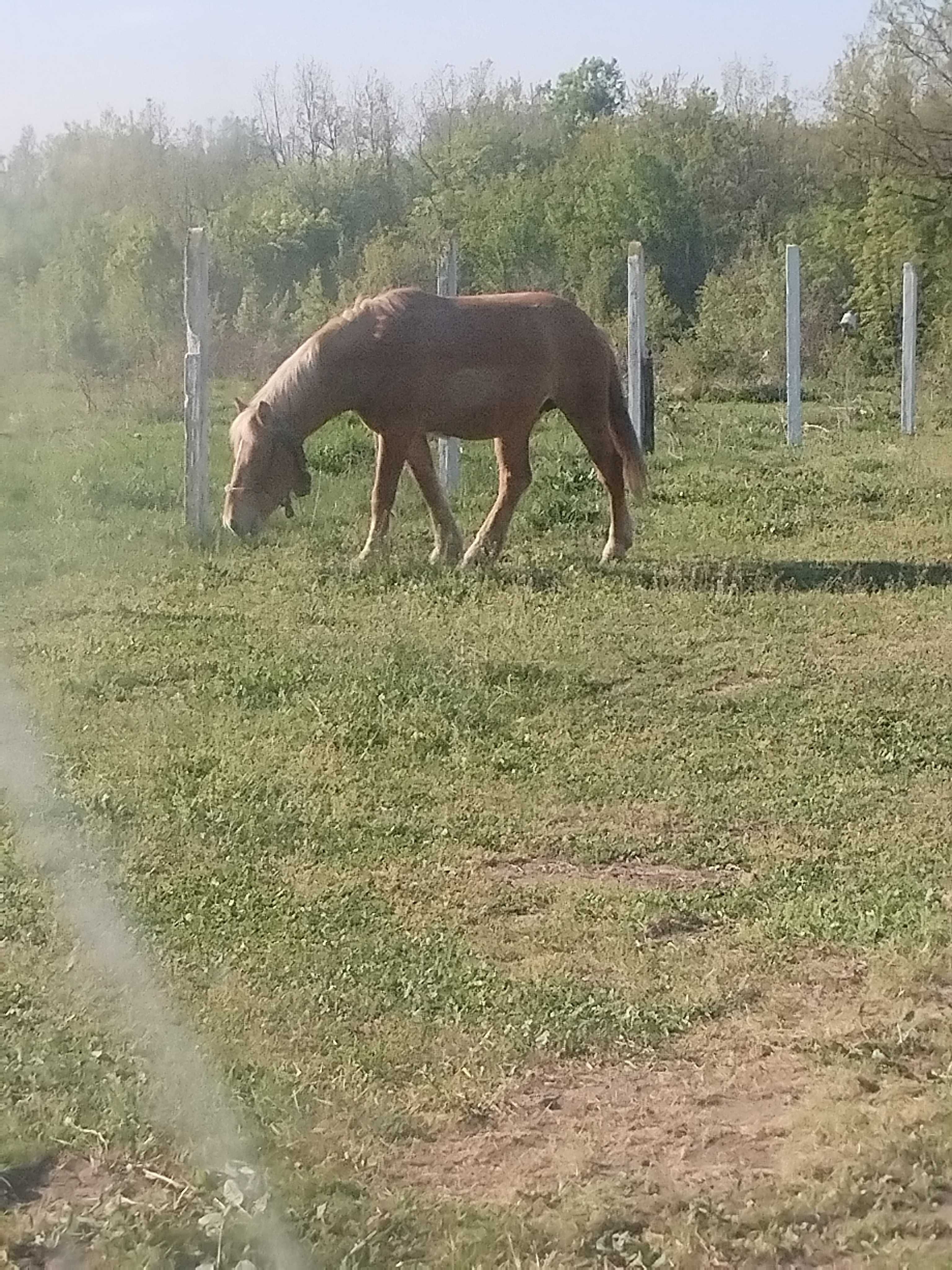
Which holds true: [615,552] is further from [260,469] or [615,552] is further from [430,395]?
[260,469]

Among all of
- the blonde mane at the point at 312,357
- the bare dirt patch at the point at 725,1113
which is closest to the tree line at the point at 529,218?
the blonde mane at the point at 312,357

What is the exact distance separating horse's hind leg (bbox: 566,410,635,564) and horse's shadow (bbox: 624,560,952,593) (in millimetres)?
298

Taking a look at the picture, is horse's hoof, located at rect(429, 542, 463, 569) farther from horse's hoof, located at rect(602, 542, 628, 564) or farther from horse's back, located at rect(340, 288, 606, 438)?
horse's hoof, located at rect(602, 542, 628, 564)

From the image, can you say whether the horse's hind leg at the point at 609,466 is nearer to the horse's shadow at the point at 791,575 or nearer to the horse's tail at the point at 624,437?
the horse's tail at the point at 624,437

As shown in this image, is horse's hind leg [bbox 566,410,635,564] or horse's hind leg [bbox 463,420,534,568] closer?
horse's hind leg [bbox 463,420,534,568]

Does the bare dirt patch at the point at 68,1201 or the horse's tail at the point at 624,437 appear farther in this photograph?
the horse's tail at the point at 624,437

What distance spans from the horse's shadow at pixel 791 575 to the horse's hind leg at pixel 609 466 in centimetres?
30

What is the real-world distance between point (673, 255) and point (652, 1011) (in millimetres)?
30418

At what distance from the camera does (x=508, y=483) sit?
9430 millimetres

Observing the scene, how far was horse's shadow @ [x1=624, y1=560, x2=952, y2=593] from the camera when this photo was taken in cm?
834

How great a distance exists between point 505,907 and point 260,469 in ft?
17.8

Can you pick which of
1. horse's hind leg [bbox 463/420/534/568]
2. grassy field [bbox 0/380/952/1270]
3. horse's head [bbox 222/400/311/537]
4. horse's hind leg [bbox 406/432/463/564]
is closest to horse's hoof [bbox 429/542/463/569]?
horse's hind leg [bbox 406/432/463/564]

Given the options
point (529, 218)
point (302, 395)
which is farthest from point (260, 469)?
point (529, 218)

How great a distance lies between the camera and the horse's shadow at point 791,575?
328 inches
